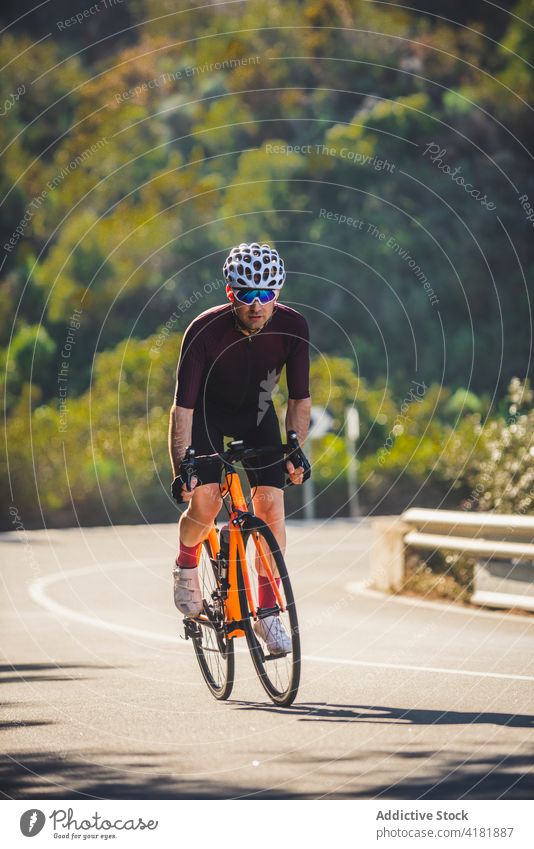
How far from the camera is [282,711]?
25.3 ft

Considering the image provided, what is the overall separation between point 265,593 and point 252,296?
61.1 inches

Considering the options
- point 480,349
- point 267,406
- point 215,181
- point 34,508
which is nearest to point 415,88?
point 215,181

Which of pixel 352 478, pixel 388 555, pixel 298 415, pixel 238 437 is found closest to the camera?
pixel 298 415

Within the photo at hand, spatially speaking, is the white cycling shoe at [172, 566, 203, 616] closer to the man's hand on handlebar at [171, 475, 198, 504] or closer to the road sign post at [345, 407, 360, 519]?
the man's hand on handlebar at [171, 475, 198, 504]

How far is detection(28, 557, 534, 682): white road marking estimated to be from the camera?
8.91 meters

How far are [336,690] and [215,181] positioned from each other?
6408 cm

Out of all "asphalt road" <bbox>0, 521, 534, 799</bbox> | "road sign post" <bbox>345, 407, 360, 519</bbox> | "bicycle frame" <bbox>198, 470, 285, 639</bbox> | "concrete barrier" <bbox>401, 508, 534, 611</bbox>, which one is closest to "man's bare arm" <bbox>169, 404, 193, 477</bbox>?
"bicycle frame" <bbox>198, 470, 285, 639</bbox>

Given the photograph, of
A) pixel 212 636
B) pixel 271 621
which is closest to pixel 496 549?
pixel 212 636

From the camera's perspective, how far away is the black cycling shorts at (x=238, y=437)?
317 inches

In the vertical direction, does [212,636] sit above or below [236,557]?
below

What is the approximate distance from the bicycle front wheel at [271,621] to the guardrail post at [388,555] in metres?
Result: 6.42

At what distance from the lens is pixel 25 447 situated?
33812 millimetres

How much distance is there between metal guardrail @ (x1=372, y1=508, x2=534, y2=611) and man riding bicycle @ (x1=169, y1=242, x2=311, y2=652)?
14.4 ft

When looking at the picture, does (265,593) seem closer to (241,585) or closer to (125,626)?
(241,585)
